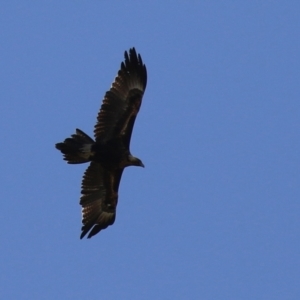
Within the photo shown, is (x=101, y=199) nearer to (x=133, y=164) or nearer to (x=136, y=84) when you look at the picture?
(x=133, y=164)

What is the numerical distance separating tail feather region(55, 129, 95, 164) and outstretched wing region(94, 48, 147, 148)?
1.28ft

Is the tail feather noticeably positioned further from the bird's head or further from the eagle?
the bird's head

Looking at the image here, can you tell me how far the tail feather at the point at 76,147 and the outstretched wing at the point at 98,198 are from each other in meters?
1.03

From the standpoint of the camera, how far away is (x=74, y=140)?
66.6ft

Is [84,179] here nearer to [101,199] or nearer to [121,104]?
[101,199]

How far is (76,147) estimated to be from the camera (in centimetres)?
2031

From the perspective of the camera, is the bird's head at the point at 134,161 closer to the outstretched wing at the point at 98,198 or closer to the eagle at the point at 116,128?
the eagle at the point at 116,128

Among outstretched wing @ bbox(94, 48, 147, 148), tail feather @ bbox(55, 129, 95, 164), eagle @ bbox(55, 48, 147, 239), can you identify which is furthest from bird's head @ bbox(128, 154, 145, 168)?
tail feather @ bbox(55, 129, 95, 164)

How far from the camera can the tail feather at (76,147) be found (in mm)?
20281

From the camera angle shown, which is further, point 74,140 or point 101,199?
point 101,199

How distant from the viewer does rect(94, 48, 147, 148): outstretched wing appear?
20547 millimetres

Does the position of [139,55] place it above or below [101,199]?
above

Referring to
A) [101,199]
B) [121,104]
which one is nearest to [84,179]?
[101,199]

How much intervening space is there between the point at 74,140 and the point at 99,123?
677 mm
